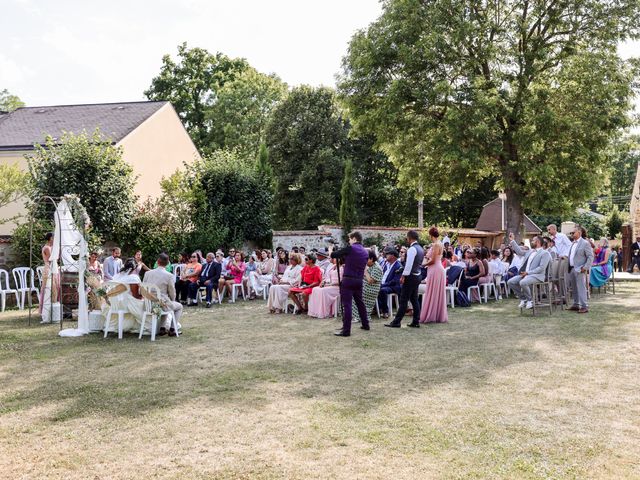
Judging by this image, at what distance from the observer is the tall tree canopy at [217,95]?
41.1 metres

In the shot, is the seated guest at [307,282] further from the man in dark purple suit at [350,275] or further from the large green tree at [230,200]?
the large green tree at [230,200]

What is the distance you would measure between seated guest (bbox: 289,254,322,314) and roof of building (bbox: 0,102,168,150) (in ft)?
44.4

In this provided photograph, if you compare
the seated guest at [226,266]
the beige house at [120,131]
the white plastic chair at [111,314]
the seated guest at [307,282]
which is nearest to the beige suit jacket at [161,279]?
the white plastic chair at [111,314]

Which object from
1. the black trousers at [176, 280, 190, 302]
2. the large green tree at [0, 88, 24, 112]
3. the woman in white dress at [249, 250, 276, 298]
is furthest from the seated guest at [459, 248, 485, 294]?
the large green tree at [0, 88, 24, 112]

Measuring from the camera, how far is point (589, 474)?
12.7ft

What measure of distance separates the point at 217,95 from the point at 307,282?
104ft

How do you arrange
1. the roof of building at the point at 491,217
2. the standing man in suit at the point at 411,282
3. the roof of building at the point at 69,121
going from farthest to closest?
the roof of building at the point at 491,217 < the roof of building at the point at 69,121 < the standing man in suit at the point at 411,282

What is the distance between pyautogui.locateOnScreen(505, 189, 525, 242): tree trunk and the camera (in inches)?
873

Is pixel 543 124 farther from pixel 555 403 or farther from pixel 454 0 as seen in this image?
pixel 555 403

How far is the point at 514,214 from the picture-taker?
22.3m

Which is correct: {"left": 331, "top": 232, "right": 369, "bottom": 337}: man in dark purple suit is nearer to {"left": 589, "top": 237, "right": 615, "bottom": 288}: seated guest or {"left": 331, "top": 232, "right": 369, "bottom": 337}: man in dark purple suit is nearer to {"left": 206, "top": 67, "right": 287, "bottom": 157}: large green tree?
{"left": 589, "top": 237, "right": 615, "bottom": 288}: seated guest

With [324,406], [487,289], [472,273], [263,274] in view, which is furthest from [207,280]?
[324,406]

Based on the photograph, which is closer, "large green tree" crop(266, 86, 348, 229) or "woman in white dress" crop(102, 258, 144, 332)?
"woman in white dress" crop(102, 258, 144, 332)

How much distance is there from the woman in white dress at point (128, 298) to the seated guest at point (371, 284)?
160 inches
